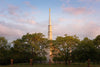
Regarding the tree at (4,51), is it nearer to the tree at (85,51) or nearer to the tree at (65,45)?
the tree at (65,45)

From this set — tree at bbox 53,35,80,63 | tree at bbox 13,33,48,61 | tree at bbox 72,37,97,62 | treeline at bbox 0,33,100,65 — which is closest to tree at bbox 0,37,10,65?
treeline at bbox 0,33,100,65

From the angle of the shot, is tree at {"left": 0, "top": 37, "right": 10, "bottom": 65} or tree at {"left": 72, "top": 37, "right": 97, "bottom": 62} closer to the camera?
tree at {"left": 72, "top": 37, "right": 97, "bottom": 62}

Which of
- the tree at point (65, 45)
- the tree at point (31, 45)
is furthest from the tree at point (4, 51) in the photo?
the tree at point (65, 45)

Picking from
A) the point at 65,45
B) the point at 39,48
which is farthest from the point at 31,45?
the point at 65,45

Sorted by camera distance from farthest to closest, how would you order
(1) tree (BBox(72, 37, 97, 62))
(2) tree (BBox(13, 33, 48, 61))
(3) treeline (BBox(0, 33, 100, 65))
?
1. (2) tree (BBox(13, 33, 48, 61))
2. (3) treeline (BBox(0, 33, 100, 65))
3. (1) tree (BBox(72, 37, 97, 62))

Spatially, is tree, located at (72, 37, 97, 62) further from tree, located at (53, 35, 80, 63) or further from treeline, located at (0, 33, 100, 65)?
tree, located at (53, 35, 80, 63)

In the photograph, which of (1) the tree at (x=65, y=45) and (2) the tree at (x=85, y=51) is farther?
(1) the tree at (x=65, y=45)

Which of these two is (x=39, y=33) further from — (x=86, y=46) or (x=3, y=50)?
(x=86, y=46)

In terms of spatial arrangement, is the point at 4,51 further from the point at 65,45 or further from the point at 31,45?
the point at 65,45

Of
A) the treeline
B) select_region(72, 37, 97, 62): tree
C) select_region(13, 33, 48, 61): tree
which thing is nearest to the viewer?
select_region(72, 37, 97, 62): tree

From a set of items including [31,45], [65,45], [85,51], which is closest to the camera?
[85,51]

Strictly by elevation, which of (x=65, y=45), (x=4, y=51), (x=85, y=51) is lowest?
(x=85, y=51)

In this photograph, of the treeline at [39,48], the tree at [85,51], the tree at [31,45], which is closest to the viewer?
the tree at [85,51]

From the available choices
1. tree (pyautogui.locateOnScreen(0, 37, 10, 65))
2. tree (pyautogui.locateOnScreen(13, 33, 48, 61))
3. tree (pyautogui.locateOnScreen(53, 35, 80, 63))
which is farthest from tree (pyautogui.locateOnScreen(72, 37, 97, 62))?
tree (pyautogui.locateOnScreen(0, 37, 10, 65))
